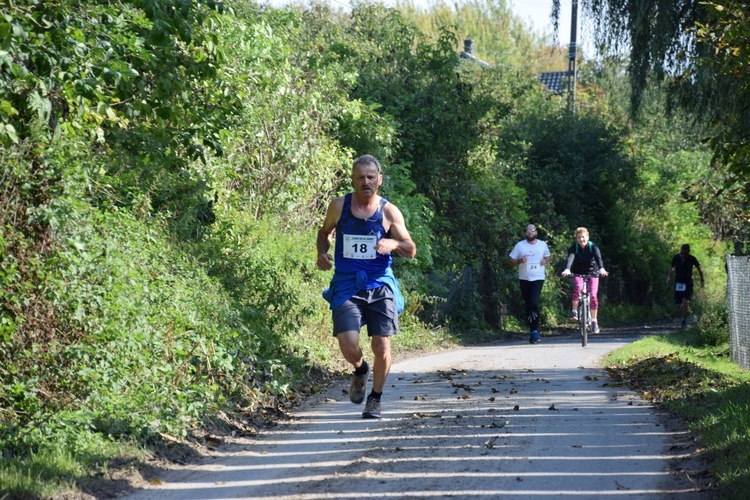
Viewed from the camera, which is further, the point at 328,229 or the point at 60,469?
the point at 328,229

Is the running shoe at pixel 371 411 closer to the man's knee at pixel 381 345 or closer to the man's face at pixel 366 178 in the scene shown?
the man's knee at pixel 381 345

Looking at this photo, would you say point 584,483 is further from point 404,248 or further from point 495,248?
point 495,248

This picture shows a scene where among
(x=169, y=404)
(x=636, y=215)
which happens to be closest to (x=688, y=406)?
(x=169, y=404)

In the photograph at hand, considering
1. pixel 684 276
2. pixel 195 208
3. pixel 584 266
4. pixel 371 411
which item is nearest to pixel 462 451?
pixel 371 411

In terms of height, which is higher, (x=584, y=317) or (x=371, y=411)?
(x=584, y=317)

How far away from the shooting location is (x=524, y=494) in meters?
5.86

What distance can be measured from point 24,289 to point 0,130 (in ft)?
3.95

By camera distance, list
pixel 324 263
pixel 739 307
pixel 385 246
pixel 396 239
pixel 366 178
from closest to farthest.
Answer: pixel 385 246
pixel 366 178
pixel 396 239
pixel 324 263
pixel 739 307

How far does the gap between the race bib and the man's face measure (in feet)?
1.25

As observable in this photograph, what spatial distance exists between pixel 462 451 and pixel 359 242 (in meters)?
2.16

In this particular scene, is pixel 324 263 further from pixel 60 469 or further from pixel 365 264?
pixel 60 469

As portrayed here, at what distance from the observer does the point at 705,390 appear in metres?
10.2

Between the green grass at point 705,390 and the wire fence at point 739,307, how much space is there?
0.22 m

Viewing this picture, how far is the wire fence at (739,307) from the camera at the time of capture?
12.7 metres
